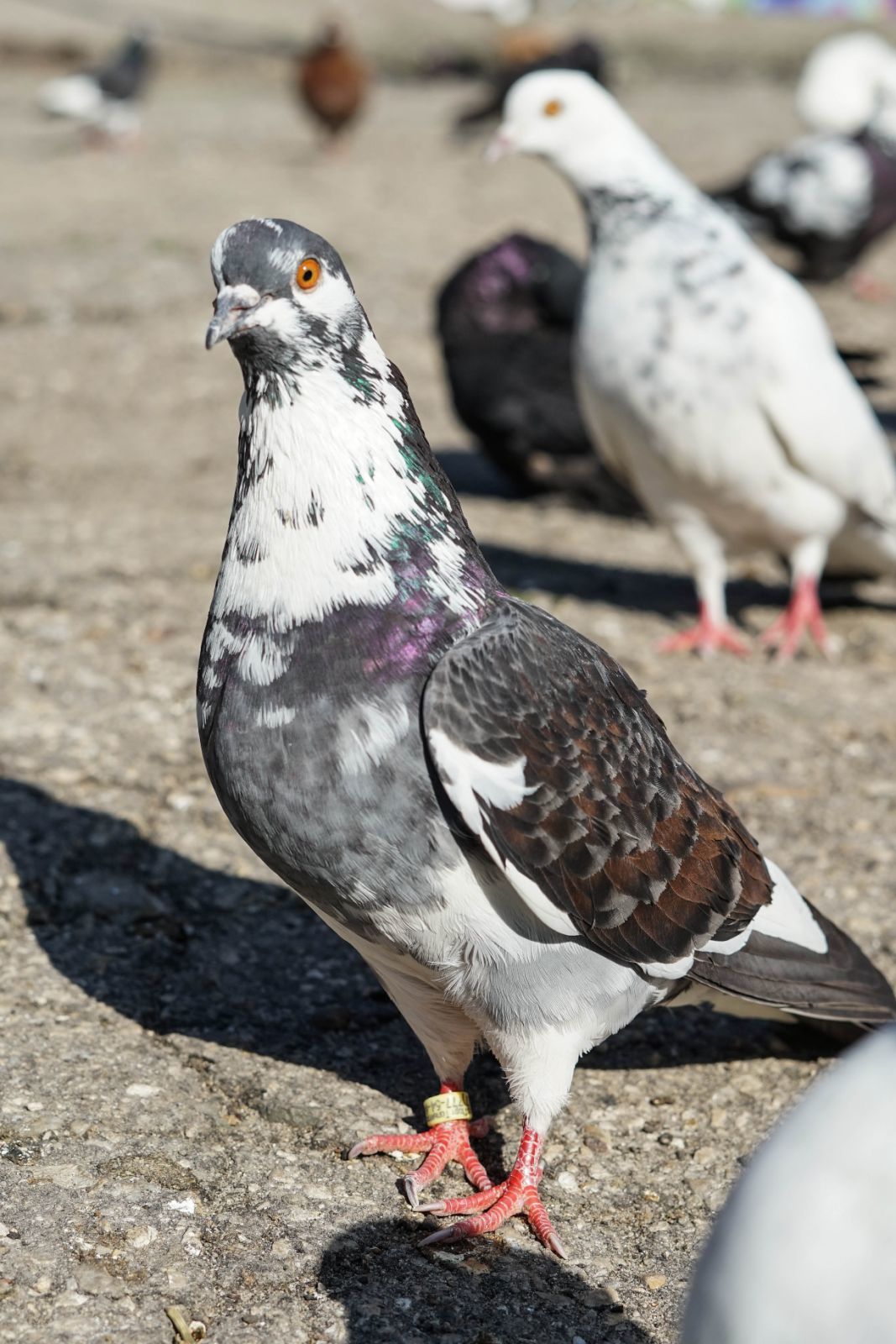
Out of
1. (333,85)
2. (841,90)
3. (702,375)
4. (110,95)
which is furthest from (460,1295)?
(110,95)

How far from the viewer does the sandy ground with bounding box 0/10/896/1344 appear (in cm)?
258

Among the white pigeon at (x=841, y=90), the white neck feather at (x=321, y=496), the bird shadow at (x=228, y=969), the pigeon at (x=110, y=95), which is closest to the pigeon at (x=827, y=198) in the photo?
the white pigeon at (x=841, y=90)

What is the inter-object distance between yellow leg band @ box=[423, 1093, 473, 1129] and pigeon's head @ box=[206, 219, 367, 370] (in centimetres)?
140

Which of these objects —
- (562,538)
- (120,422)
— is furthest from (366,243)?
(562,538)

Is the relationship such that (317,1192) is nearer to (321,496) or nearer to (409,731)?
(409,731)

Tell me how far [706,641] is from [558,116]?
6.29 ft

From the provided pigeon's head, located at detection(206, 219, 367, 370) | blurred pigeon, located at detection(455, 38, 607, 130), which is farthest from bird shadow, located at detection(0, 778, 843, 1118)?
blurred pigeon, located at detection(455, 38, 607, 130)

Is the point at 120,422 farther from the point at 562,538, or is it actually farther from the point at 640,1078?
the point at 640,1078

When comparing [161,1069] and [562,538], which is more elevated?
[161,1069]

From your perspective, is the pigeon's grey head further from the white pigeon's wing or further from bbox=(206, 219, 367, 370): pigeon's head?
bbox=(206, 219, 367, 370): pigeon's head

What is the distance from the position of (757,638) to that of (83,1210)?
387 centimetres

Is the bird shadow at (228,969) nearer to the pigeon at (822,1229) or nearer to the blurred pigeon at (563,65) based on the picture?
the pigeon at (822,1229)

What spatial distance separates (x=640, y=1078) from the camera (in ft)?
10.8

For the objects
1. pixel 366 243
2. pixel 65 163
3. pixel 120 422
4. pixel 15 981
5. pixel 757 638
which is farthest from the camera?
pixel 65 163
